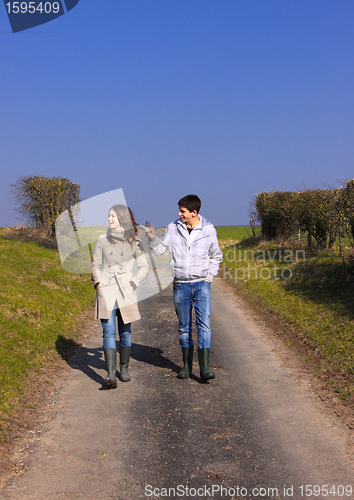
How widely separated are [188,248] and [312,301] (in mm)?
5882

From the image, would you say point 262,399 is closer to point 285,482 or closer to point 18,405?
point 285,482

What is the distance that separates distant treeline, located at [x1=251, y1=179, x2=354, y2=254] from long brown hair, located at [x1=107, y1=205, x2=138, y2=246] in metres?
7.42

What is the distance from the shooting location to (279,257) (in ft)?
62.3

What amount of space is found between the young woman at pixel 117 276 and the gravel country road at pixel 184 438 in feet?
2.04

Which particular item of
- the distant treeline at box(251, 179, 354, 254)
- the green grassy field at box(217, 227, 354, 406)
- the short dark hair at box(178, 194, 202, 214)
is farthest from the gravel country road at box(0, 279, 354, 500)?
the distant treeline at box(251, 179, 354, 254)

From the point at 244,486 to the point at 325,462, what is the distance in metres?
0.84

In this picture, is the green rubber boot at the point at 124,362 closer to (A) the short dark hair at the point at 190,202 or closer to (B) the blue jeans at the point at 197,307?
(B) the blue jeans at the point at 197,307

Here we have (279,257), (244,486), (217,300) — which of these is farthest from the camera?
(279,257)

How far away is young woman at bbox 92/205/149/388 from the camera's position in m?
5.67

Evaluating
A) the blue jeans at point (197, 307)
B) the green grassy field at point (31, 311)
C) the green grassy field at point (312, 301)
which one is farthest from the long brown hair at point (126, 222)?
the green grassy field at point (312, 301)

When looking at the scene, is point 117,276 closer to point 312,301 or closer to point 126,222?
point 126,222

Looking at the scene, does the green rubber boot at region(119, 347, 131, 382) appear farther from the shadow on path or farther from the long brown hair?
the long brown hair

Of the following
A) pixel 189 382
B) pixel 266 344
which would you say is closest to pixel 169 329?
pixel 266 344

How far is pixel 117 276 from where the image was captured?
5.76 metres
